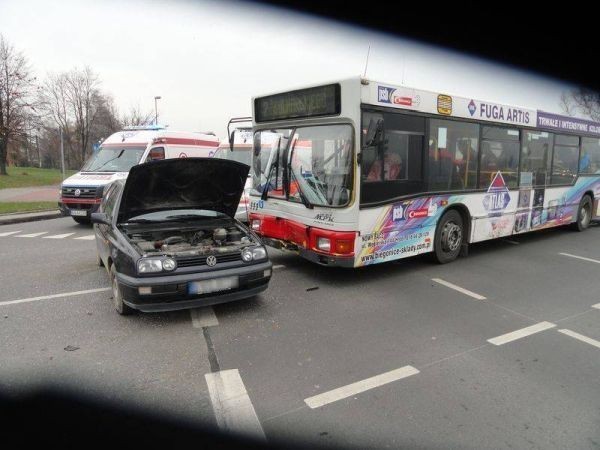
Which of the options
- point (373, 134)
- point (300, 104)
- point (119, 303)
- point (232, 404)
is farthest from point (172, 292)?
point (300, 104)

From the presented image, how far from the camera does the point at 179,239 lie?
17.9ft

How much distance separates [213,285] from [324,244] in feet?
6.29

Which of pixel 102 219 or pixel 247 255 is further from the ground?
pixel 102 219

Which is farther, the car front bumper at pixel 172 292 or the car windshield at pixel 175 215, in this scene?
the car windshield at pixel 175 215

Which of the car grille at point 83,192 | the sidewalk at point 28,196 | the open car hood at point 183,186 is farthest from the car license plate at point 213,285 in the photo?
the sidewalk at point 28,196

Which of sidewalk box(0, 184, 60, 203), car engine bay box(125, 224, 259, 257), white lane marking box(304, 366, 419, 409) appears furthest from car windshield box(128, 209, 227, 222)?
sidewalk box(0, 184, 60, 203)

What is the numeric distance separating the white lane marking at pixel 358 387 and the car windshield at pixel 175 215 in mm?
3369

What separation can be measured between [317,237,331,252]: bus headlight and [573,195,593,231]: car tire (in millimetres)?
8360

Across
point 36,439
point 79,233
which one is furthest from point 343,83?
point 79,233

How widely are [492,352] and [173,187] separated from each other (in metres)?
4.24

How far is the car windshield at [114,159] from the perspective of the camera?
1233cm

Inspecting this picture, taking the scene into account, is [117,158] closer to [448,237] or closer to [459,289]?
[448,237]

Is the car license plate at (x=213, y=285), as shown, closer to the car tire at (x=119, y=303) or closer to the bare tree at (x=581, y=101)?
the car tire at (x=119, y=303)

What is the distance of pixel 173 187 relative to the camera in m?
5.75
